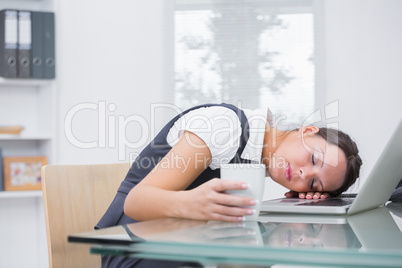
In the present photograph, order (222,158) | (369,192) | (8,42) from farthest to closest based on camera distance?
(8,42) → (222,158) → (369,192)

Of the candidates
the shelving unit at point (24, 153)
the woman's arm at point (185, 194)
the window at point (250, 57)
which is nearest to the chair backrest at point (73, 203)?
the woman's arm at point (185, 194)

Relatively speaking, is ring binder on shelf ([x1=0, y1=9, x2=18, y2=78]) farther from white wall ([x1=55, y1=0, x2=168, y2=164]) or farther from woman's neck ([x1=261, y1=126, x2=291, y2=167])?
woman's neck ([x1=261, y1=126, x2=291, y2=167])

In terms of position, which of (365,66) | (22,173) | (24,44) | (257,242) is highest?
(24,44)

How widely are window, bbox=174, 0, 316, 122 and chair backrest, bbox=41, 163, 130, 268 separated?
79.5 inches

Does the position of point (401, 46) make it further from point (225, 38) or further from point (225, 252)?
point (225, 252)

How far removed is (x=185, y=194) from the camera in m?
0.88

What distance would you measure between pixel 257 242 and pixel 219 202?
0.20m

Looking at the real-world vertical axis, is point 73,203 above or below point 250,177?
below

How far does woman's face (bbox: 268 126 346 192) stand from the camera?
1180 millimetres

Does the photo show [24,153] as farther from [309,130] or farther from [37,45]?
[309,130]

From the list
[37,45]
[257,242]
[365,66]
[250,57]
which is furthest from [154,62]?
[257,242]

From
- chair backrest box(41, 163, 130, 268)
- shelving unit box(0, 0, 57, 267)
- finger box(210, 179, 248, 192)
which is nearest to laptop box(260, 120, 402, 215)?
finger box(210, 179, 248, 192)

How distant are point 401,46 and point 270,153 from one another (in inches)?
102

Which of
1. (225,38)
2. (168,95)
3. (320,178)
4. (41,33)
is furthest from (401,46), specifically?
(320,178)
